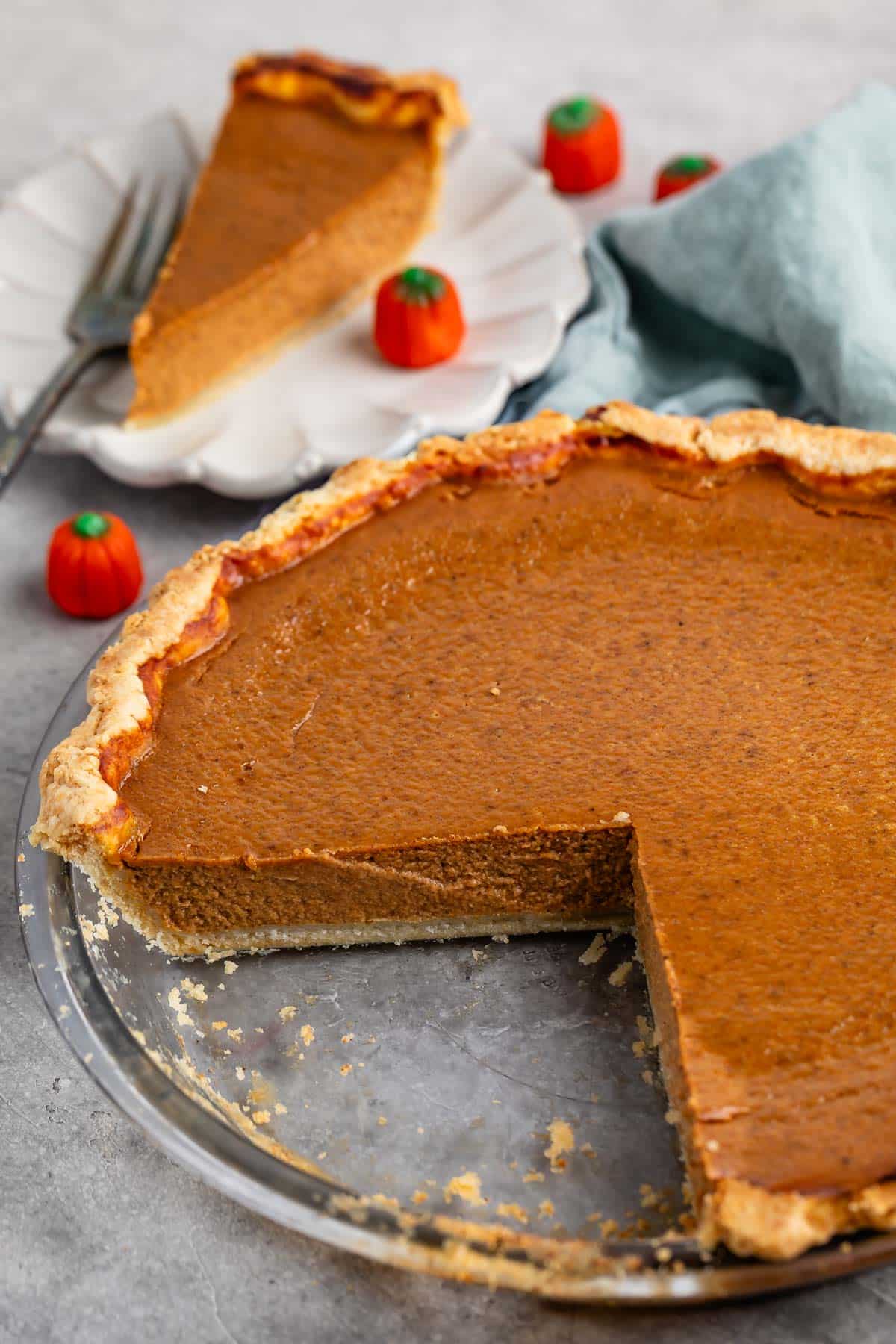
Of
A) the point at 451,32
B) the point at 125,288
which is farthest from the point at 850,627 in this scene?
the point at 451,32

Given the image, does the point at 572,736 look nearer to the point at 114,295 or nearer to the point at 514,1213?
the point at 514,1213

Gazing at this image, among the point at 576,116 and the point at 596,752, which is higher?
the point at 576,116

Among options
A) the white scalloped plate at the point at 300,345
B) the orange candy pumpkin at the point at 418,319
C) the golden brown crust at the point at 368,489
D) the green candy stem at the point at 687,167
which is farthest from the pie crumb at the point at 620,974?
the green candy stem at the point at 687,167

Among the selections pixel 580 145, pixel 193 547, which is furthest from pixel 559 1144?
pixel 580 145

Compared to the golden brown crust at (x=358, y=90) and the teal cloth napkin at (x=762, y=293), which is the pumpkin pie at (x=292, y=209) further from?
the teal cloth napkin at (x=762, y=293)

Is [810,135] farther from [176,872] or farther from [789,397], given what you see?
[176,872]

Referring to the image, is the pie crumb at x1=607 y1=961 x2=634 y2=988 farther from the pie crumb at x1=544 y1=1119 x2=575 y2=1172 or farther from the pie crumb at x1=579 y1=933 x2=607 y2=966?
the pie crumb at x1=544 y1=1119 x2=575 y2=1172
